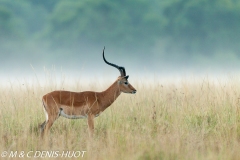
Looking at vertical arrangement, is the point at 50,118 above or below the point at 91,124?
above

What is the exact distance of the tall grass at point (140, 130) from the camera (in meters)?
6.76

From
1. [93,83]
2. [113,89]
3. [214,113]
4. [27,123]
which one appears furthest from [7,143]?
[93,83]

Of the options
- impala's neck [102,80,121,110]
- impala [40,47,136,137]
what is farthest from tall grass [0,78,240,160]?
impala's neck [102,80,121,110]

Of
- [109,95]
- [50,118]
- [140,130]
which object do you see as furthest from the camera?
[109,95]

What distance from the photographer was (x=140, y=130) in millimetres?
8609

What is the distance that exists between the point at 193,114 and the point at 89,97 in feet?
8.20

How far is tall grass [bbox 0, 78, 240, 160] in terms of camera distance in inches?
266

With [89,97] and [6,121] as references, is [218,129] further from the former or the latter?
[6,121]

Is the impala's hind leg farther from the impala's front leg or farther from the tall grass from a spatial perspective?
the impala's front leg

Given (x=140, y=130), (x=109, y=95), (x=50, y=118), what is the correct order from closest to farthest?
1. (x=50, y=118)
2. (x=140, y=130)
3. (x=109, y=95)

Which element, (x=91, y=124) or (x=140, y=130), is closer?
(x=91, y=124)

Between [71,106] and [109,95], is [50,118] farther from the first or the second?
[109,95]

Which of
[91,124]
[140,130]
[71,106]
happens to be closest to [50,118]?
[71,106]

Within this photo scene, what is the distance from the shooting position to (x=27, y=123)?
8.70m
